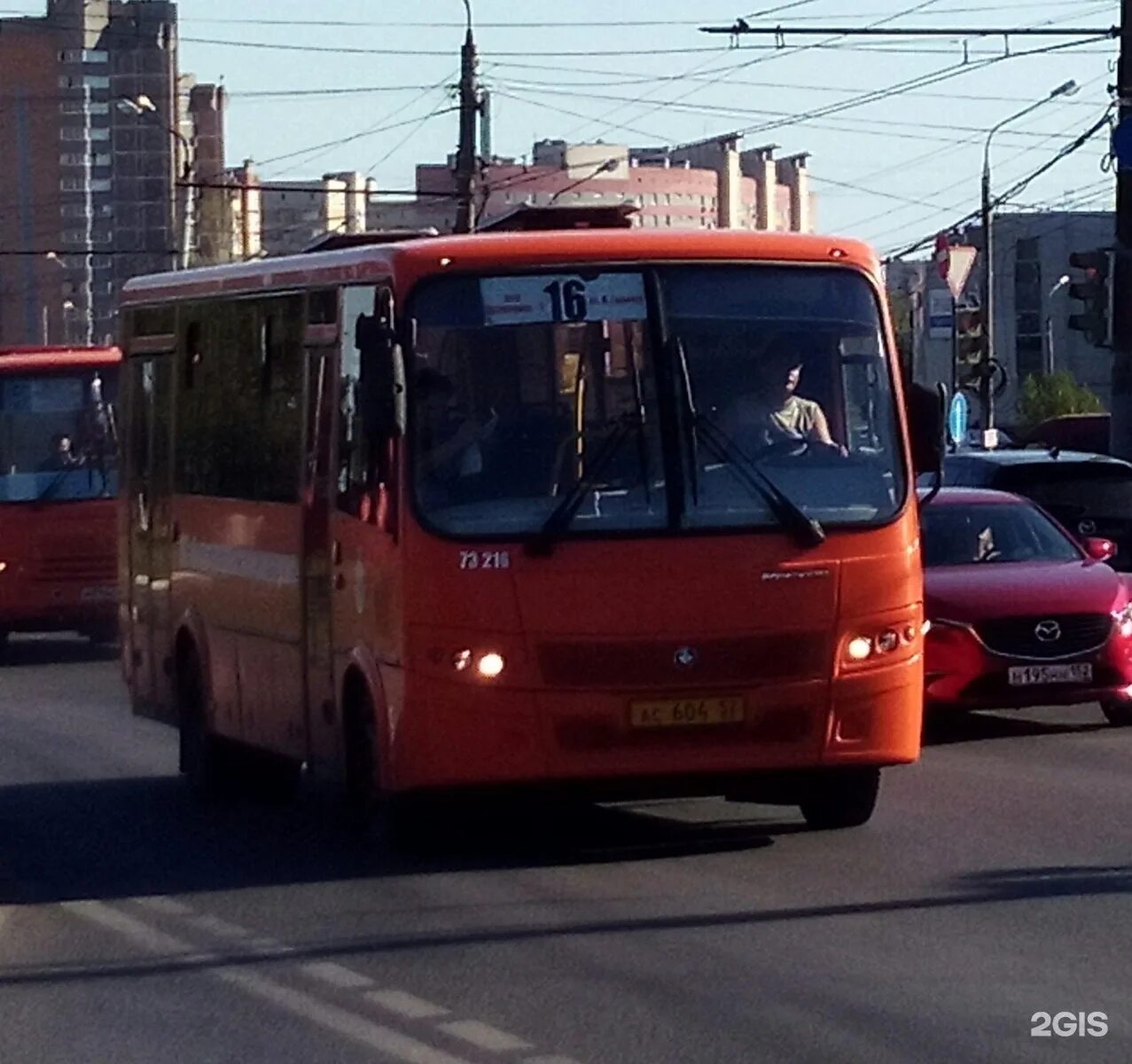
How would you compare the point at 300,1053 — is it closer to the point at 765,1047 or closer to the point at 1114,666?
the point at 765,1047

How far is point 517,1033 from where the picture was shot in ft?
27.1

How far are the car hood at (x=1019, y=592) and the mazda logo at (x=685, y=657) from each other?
216 inches

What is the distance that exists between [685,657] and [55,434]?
18.2 metres

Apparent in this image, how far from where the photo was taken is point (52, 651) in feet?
107

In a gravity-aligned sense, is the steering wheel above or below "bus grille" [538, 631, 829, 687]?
above

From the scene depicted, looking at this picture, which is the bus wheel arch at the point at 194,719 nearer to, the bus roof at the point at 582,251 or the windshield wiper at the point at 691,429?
the bus roof at the point at 582,251

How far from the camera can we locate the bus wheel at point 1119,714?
59.0 ft

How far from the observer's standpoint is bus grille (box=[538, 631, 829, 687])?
11.9m

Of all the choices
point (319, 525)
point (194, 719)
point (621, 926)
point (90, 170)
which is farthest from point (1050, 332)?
point (621, 926)

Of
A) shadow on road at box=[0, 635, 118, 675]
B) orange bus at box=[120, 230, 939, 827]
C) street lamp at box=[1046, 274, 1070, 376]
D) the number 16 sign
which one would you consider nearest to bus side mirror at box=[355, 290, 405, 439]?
orange bus at box=[120, 230, 939, 827]

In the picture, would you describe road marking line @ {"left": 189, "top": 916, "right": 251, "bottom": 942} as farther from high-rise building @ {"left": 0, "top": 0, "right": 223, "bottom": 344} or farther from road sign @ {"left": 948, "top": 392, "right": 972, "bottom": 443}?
high-rise building @ {"left": 0, "top": 0, "right": 223, "bottom": 344}

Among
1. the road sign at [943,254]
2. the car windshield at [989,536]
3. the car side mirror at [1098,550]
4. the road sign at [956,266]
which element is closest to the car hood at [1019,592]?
the car windshield at [989,536]

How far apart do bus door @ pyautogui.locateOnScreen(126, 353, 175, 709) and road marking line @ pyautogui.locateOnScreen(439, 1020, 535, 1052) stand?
7.61m

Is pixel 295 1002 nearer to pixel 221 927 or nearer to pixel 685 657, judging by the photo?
pixel 221 927
